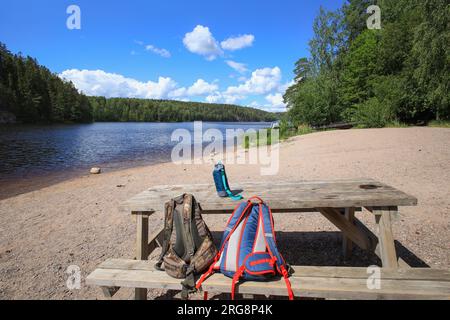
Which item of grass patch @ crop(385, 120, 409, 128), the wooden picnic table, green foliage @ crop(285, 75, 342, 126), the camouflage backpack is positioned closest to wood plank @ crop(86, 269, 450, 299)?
the camouflage backpack

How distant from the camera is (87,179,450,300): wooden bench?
187 cm

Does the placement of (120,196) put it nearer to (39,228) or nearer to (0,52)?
(39,228)

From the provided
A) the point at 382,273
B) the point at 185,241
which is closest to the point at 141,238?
the point at 185,241

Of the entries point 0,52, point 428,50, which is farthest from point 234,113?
point 428,50

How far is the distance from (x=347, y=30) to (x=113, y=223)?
37300mm

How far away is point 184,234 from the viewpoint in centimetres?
226

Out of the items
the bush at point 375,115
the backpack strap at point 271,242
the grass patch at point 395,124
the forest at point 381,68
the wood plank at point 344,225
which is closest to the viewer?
the backpack strap at point 271,242

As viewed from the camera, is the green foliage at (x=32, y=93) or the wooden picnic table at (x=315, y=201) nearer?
the wooden picnic table at (x=315, y=201)

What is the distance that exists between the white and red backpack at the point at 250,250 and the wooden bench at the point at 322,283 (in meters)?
0.06

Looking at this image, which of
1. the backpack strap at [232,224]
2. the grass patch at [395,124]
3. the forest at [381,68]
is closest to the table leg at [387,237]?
the backpack strap at [232,224]

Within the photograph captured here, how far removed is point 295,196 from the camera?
2.57 metres

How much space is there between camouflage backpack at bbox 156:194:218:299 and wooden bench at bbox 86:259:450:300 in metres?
0.11

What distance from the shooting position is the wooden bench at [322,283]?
72.0 inches

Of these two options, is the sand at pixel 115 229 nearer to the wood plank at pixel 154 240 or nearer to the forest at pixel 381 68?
the wood plank at pixel 154 240
